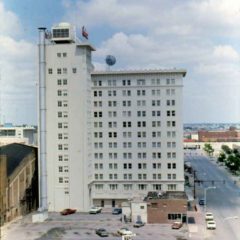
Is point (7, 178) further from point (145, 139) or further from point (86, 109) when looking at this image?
point (145, 139)

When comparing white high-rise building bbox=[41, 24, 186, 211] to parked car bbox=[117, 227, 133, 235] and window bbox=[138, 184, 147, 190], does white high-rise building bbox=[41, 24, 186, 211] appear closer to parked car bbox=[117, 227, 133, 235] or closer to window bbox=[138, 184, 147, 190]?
window bbox=[138, 184, 147, 190]

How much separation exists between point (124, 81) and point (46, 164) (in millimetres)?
4496

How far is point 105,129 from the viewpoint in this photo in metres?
19.3

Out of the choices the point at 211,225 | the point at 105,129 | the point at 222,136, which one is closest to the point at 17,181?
the point at 105,129

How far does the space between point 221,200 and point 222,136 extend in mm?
32885

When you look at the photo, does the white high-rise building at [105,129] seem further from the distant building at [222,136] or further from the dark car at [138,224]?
the distant building at [222,136]

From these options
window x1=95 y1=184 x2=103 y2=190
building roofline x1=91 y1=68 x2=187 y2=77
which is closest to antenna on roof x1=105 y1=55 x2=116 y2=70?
building roofline x1=91 y1=68 x2=187 y2=77

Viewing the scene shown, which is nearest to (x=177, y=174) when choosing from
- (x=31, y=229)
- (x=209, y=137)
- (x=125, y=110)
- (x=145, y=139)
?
(x=145, y=139)

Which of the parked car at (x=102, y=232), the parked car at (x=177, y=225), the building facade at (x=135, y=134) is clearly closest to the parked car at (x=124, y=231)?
the parked car at (x=102, y=232)

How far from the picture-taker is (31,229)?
15.4 m

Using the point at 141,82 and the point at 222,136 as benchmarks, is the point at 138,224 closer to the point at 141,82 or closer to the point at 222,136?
Result: the point at 141,82

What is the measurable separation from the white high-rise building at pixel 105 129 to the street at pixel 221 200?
2028 millimetres

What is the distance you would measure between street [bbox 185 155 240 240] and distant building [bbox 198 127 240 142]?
54.6ft

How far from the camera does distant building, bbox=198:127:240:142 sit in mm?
51406
